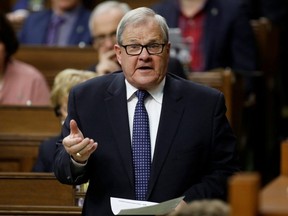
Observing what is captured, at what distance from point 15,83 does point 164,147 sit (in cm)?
328

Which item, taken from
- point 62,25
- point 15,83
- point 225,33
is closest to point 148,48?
point 15,83

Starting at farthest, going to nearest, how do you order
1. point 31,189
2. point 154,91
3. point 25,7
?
point 25,7
point 31,189
point 154,91

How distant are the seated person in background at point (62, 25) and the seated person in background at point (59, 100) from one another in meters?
2.83

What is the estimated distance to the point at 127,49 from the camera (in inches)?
180

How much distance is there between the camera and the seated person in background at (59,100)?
6.02 m

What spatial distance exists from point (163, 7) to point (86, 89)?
401 cm

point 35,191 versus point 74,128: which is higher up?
point 74,128

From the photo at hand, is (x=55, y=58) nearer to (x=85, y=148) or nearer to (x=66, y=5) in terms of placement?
(x=66, y=5)

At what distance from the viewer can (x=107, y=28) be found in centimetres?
738

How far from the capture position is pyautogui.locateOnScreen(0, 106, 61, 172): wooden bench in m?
6.81

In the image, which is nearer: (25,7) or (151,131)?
(151,131)

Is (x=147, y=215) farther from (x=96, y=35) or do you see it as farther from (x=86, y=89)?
(x=96, y=35)

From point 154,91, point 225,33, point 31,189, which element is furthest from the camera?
point 225,33

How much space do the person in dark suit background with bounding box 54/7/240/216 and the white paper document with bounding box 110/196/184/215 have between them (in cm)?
7
